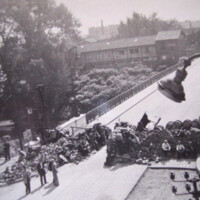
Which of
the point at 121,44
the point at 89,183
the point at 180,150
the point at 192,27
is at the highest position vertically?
the point at 192,27

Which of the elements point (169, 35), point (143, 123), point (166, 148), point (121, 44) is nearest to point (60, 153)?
point (143, 123)

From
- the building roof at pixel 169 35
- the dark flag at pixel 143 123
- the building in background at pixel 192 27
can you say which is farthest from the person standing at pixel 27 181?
the building in background at pixel 192 27

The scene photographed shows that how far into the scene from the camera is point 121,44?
56.2 meters

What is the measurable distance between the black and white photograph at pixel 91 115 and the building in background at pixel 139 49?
183 millimetres

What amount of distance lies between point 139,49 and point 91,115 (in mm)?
33660

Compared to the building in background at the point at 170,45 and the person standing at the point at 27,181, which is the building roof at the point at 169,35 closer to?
the building in background at the point at 170,45

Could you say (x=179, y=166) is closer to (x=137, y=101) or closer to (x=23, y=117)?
(x=137, y=101)

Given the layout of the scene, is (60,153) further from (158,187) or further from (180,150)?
(158,187)

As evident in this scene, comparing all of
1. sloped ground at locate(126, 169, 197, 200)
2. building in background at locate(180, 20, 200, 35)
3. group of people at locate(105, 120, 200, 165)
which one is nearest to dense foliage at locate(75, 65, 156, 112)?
building in background at locate(180, 20, 200, 35)

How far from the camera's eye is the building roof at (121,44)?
5347 cm

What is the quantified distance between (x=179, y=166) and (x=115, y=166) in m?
2.98

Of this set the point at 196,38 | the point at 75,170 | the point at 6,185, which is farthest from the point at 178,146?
the point at 196,38

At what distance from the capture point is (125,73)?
47531 mm

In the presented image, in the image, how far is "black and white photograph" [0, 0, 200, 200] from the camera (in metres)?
11.5
